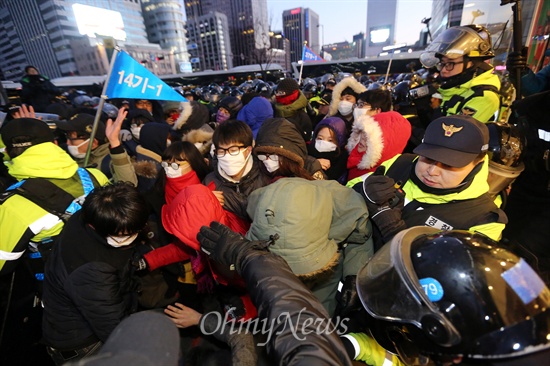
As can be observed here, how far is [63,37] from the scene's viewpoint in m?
73.9

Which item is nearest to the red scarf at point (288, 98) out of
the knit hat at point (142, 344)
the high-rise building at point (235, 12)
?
the knit hat at point (142, 344)

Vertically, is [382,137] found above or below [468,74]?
below

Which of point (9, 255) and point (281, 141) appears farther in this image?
point (281, 141)

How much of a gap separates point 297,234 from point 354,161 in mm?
1830

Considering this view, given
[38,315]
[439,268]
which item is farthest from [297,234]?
[38,315]

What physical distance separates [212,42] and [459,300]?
11310 centimetres

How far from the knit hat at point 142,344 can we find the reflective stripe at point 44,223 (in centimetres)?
197

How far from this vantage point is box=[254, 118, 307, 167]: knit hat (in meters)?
2.19

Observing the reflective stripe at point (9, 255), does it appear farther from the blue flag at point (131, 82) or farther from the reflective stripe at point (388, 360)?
the reflective stripe at point (388, 360)

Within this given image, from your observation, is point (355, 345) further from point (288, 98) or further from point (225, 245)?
point (288, 98)

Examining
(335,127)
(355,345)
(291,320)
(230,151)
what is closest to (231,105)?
(335,127)

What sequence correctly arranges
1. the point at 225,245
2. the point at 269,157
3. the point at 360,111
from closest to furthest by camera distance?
the point at 225,245 → the point at 269,157 → the point at 360,111

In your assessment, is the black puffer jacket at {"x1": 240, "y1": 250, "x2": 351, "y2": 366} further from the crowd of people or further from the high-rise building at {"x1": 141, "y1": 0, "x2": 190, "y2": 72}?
the high-rise building at {"x1": 141, "y1": 0, "x2": 190, "y2": 72}

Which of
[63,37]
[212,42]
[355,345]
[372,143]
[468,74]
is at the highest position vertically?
[63,37]
